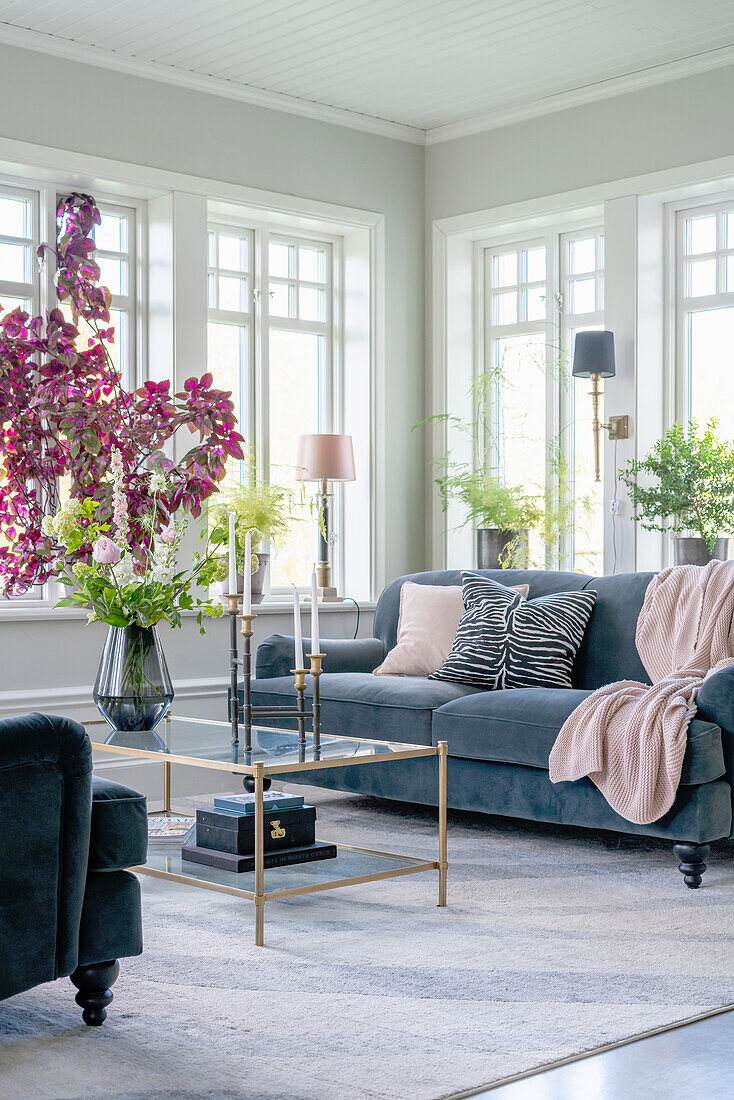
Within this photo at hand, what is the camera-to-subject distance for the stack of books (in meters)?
3.37

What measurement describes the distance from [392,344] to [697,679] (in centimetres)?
289

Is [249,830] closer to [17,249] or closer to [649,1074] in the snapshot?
[649,1074]

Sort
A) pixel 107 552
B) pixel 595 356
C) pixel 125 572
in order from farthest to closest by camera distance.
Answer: pixel 595 356
pixel 125 572
pixel 107 552

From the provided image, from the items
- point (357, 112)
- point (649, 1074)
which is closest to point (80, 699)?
point (357, 112)

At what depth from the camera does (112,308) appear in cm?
569

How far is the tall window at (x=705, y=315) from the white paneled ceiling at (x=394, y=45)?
0.66 metres

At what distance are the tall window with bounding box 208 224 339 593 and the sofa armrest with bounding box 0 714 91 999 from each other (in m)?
3.69

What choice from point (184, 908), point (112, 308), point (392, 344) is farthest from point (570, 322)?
point (184, 908)

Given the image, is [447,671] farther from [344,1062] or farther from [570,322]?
[344,1062]

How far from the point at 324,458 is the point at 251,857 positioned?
2.76m

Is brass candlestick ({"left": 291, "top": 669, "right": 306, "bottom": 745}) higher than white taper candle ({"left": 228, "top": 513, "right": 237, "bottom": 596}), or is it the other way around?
white taper candle ({"left": 228, "top": 513, "right": 237, "bottom": 596})

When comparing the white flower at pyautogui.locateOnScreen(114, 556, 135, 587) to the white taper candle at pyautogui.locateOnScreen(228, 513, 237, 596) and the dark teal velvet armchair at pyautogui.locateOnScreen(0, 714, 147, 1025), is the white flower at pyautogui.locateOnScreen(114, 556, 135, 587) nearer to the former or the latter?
the white taper candle at pyautogui.locateOnScreen(228, 513, 237, 596)

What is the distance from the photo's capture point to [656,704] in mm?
3857

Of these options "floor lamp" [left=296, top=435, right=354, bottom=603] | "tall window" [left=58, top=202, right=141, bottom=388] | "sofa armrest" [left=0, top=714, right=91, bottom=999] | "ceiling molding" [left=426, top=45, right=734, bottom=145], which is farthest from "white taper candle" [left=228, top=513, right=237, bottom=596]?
"ceiling molding" [left=426, top=45, right=734, bottom=145]
